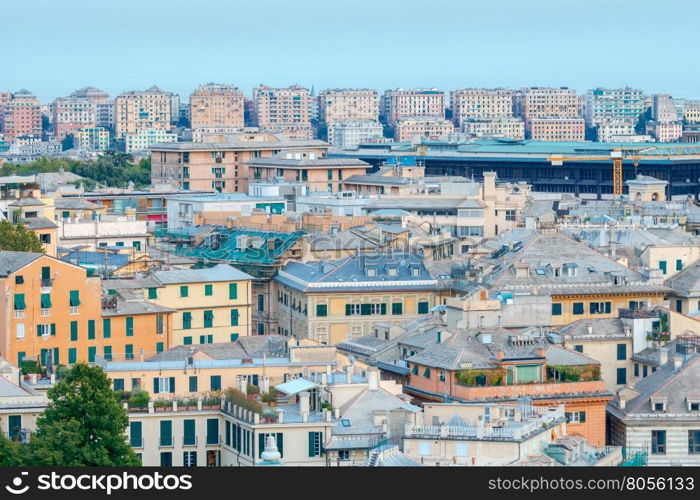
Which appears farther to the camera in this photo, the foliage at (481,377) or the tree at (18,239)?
the tree at (18,239)

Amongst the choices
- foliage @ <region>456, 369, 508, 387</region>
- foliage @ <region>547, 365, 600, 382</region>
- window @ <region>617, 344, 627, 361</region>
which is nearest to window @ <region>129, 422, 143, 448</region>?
foliage @ <region>456, 369, 508, 387</region>

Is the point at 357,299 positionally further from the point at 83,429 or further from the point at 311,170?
the point at 311,170

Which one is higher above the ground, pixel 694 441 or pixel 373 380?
pixel 373 380

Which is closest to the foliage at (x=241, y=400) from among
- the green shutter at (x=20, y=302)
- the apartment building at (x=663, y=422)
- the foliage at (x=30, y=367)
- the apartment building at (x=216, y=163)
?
the foliage at (x=30, y=367)

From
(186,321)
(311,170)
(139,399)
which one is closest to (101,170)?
(311,170)

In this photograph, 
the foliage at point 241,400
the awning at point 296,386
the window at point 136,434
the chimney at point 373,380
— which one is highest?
the chimney at point 373,380

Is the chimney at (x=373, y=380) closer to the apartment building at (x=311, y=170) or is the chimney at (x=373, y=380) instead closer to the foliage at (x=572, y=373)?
the foliage at (x=572, y=373)

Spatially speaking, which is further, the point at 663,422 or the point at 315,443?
the point at 663,422
